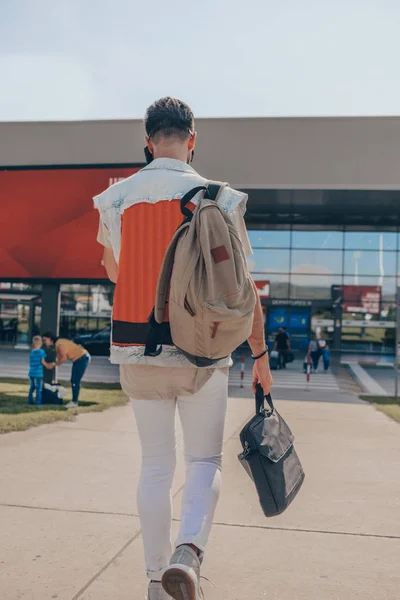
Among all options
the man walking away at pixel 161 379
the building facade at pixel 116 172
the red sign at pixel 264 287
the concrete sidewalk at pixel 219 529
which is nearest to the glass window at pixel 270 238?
the red sign at pixel 264 287

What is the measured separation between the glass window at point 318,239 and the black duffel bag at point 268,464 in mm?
29360

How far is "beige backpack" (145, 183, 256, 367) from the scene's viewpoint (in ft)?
7.29

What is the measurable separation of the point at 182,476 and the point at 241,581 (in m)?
2.29

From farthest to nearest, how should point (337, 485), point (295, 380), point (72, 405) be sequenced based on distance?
point (295, 380), point (72, 405), point (337, 485)

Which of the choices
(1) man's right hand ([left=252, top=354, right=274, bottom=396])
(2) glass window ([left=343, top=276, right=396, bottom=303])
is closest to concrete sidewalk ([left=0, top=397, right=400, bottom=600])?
(1) man's right hand ([left=252, top=354, right=274, bottom=396])

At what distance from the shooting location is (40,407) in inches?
392

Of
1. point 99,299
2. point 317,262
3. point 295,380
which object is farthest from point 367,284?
point 295,380

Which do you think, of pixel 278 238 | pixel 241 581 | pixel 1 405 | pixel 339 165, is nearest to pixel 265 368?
pixel 241 581

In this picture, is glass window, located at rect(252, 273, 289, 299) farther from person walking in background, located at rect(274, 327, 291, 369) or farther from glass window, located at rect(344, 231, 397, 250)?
person walking in background, located at rect(274, 327, 291, 369)

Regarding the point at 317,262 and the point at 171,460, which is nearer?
the point at 171,460

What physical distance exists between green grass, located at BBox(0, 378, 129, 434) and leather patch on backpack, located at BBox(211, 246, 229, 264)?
222 inches

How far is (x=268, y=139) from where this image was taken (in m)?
17.5

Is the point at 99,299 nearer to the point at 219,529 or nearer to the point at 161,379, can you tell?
the point at 219,529

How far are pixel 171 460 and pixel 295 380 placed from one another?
1744cm
